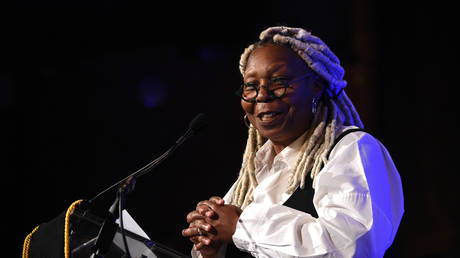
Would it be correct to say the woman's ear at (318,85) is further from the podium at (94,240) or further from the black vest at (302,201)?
the podium at (94,240)

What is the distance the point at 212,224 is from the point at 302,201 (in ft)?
1.13

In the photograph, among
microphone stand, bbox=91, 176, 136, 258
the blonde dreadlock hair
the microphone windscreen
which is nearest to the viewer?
microphone stand, bbox=91, 176, 136, 258

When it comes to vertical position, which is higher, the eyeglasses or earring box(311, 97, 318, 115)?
the eyeglasses

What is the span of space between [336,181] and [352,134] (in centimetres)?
27

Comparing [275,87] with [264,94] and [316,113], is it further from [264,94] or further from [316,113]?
[316,113]

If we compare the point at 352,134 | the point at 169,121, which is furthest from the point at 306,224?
the point at 169,121

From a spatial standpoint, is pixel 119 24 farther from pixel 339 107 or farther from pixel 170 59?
pixel 339 107

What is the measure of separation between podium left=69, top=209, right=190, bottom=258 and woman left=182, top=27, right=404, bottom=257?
20 cm

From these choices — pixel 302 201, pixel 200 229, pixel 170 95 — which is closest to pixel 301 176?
pixel 302 201

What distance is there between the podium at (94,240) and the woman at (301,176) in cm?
20

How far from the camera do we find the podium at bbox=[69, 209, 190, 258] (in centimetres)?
118

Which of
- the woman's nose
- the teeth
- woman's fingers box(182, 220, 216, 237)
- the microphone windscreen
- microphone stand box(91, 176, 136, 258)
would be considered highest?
the woman's nose

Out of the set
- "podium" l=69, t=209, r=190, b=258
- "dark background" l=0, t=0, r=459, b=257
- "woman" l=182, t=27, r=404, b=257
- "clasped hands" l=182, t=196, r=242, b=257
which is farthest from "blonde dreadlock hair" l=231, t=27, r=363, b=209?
"dark background" l=0, t=0, r=459, b=257

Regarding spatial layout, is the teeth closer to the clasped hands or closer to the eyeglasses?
the eyeglasses
